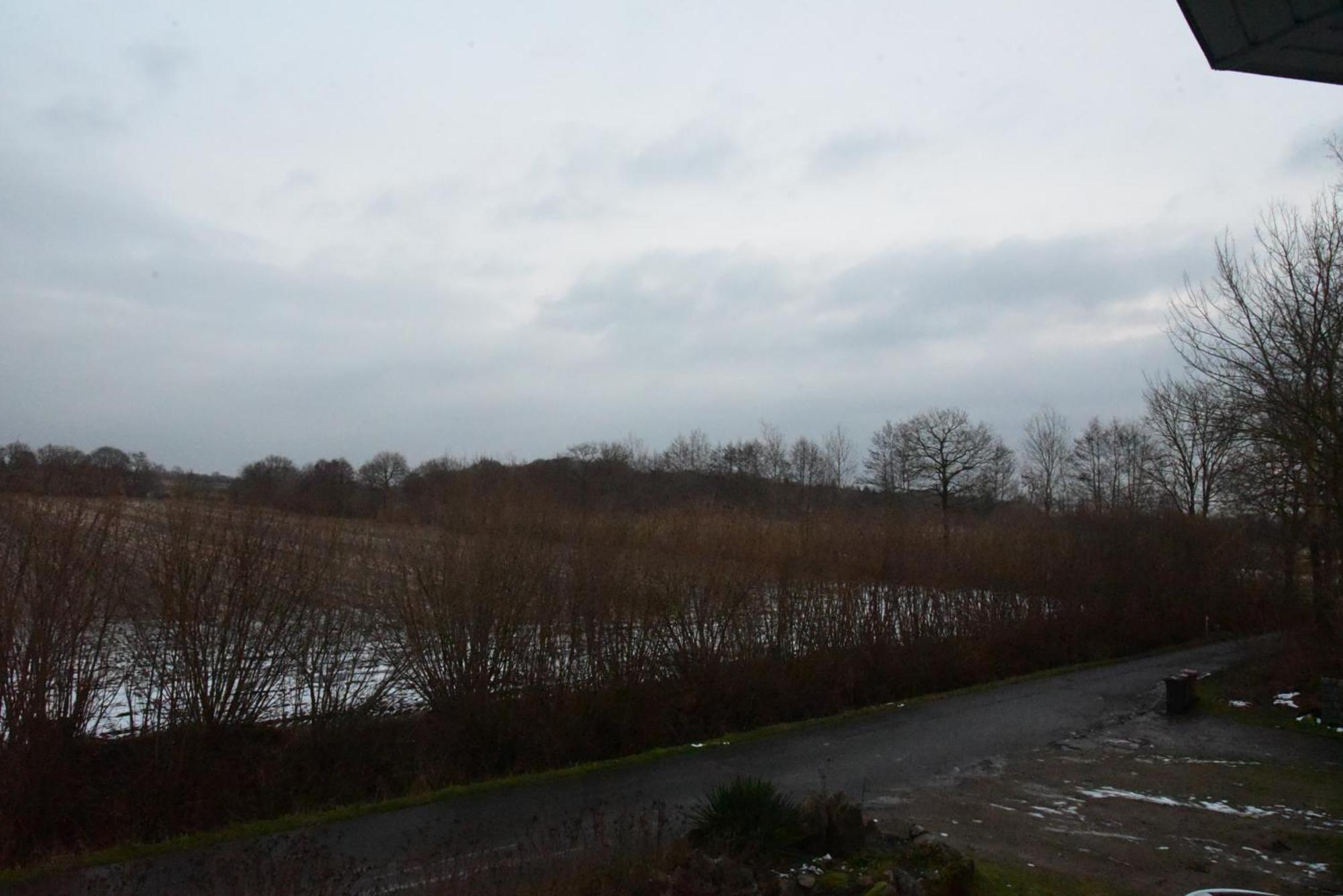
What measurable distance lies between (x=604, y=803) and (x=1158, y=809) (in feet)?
19.5

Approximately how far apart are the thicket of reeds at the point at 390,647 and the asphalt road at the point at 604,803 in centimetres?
157

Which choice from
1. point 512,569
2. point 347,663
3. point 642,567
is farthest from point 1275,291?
point 347,663

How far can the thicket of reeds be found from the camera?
10.7 meters

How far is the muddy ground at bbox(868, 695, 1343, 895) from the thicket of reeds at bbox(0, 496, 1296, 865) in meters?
5.10

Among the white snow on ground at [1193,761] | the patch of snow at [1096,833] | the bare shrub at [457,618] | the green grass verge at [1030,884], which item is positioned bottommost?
the white snow on ground at [1193,761]

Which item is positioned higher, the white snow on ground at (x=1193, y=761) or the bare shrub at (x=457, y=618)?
the bare shrub at (x=457, y=618)

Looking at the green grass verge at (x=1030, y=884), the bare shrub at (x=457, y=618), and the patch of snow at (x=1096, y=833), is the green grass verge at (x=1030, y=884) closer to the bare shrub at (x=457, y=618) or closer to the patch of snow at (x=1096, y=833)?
the patch of snow at (x=1096, y=833)

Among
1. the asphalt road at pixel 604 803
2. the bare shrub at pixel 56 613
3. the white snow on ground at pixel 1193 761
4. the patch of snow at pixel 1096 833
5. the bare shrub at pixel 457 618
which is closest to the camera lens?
the asphalt road at pixel 604 803

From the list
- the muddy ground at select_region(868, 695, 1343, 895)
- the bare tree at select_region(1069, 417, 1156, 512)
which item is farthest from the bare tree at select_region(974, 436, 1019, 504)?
the muddy ground at select_region(868, 695, 1343, 895)

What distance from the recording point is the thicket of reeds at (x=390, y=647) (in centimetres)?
1072

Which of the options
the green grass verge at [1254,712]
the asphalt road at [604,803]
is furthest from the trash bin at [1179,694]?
the asphalt road at [604,803]

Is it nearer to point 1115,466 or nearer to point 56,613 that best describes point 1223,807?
point 56,613

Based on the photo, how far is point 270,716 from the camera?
1237cm

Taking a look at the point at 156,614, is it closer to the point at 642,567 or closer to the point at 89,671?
the point at 89,671
